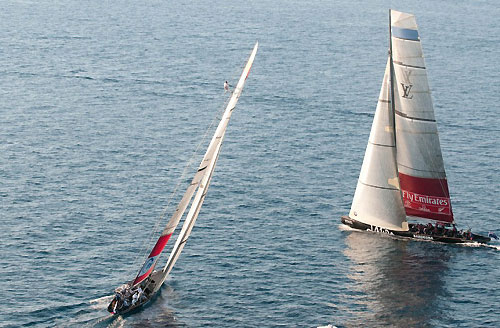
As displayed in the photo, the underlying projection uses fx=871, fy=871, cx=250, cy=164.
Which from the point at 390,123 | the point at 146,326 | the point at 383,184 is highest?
the point at 390,123

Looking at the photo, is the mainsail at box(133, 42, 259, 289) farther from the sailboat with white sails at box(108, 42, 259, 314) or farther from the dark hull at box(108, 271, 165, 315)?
the dark hull at box(108, 271, 165, 315)

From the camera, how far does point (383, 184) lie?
387 feet

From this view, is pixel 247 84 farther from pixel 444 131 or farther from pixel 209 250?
pixel 209 250

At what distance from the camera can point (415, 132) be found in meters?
115

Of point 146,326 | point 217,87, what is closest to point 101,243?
→ point 146,326

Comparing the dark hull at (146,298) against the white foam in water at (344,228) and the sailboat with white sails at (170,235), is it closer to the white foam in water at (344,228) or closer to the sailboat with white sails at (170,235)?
the sailboat with white sails at (170,235)

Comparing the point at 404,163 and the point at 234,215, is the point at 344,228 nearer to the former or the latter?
the point at 404,163

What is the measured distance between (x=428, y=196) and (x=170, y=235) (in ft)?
128

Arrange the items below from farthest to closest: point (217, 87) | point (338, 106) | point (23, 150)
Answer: point (217, 87) → point (338, 106) → point (23, 150)

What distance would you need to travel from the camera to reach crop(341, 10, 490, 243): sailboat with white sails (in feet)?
369

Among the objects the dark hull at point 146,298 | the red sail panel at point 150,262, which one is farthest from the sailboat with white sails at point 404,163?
the red sail panel at point 150,262

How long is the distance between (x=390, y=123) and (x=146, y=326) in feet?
144

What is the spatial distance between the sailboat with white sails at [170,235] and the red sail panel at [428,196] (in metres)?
33.3

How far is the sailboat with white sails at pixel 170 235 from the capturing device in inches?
3669
